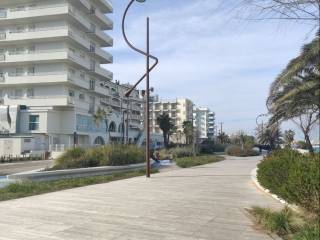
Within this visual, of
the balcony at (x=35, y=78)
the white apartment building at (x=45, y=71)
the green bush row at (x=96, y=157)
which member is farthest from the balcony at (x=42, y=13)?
the green bush row at (x=96, y=157)

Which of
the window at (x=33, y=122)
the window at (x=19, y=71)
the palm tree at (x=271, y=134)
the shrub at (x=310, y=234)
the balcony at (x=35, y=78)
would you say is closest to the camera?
the shrub at (x=310, y=234)

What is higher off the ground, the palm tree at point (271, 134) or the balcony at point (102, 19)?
the balcony at point (102, 19)

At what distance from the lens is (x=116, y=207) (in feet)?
35.3

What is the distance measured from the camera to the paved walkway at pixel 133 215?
7.66 metres

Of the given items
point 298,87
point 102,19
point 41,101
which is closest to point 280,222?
point 298,87

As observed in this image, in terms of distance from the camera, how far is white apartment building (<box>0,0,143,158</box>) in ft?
200

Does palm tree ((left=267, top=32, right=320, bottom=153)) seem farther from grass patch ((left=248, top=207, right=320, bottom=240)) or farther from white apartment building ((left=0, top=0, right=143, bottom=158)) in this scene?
white apartment building ((left=0, top=0, right=143, bottom=158))

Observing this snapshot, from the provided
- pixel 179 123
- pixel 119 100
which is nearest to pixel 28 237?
pixel 119 100

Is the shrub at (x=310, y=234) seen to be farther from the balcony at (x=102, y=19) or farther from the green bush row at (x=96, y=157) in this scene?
the balcony at (x=102, y=19)

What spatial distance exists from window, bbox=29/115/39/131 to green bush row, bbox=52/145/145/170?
3383cm

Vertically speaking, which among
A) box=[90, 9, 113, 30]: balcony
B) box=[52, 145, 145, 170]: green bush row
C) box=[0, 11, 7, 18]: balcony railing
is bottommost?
box=[52, 145, 145, 170]: green bush row

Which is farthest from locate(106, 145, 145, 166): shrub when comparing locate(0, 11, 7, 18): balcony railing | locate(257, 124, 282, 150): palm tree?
locate(0, 11, 7, 18): balcony railing

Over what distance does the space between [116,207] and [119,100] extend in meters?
115

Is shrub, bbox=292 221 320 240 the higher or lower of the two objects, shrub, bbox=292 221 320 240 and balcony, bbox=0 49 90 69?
the lower
